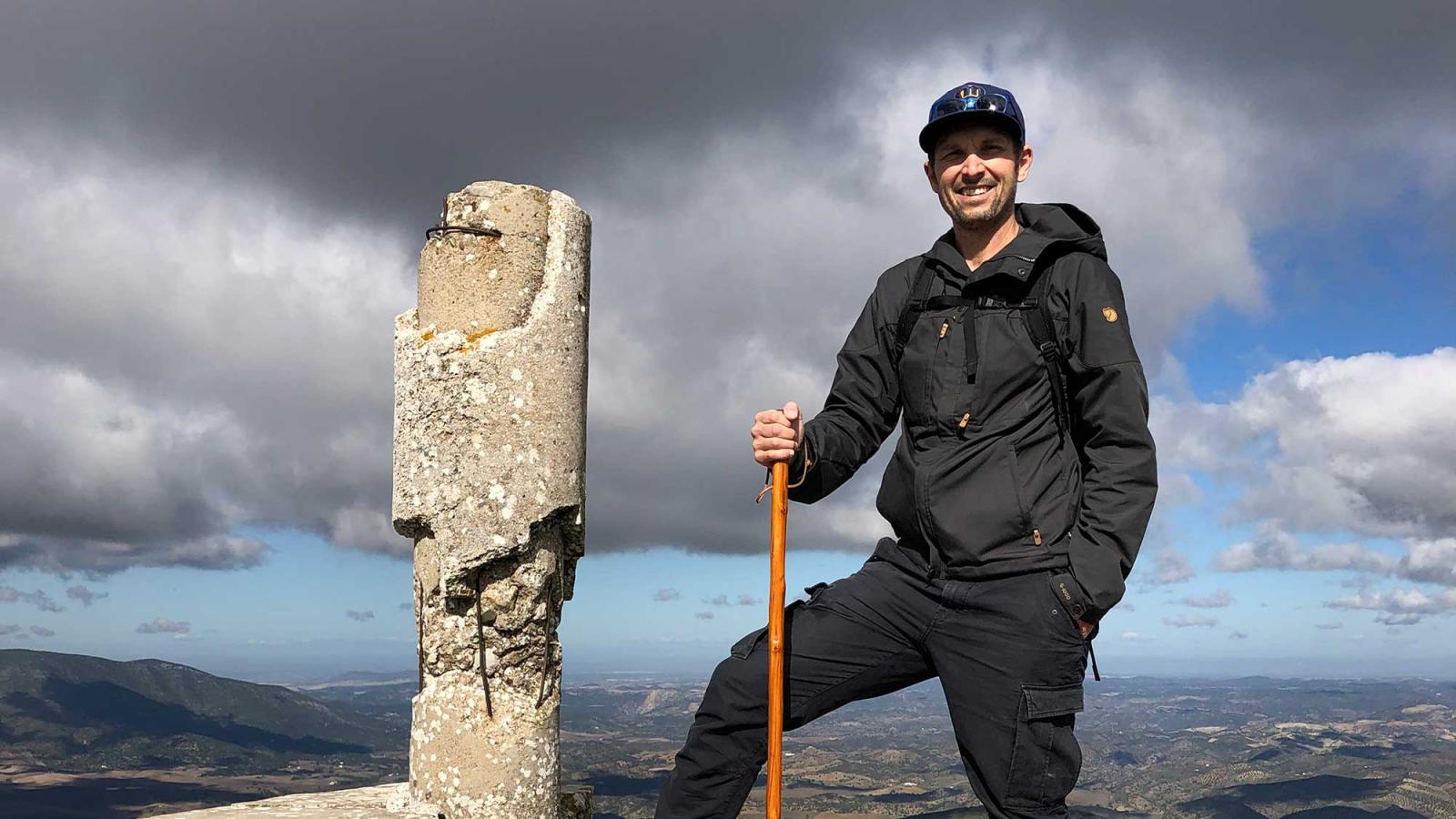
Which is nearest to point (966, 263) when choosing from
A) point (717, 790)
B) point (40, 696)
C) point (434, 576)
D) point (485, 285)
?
point (717, 790)

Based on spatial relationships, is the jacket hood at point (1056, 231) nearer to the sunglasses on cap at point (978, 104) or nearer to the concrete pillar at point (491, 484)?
the sunglasses on cap at point (978, 104)

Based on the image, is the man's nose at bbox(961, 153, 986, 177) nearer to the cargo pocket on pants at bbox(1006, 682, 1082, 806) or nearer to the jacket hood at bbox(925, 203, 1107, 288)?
the jacket hood at bbox(925, 203, 1107, 288)

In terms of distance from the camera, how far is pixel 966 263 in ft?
15.4

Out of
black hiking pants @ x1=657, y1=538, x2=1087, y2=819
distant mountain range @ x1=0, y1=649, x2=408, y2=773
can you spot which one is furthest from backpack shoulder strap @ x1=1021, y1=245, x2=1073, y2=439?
distant mountain range @ x1=0, y1=649, x2=408, y2=773

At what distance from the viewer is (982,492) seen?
4250 mm

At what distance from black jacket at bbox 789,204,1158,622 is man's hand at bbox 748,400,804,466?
0.11 m

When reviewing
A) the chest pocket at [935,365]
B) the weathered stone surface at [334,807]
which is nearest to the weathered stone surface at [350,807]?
the weathered stone surface at [334,807]

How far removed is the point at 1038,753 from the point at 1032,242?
215cm

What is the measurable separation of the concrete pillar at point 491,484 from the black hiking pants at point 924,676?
2069 millimetres

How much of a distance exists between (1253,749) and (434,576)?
10357cm

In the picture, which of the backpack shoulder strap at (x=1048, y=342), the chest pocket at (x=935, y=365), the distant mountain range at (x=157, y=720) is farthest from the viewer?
the distant mountain range at (x=157, y=720)

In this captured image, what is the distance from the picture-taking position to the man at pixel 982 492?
13.5 feet

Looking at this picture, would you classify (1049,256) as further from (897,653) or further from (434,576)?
(434,576)

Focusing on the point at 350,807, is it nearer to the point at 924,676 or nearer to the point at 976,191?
the point at 924,676
